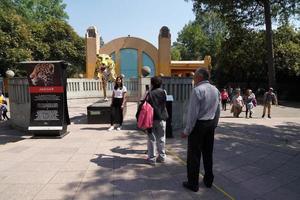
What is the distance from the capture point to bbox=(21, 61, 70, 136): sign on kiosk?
9867 mm

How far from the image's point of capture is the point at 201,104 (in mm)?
5371

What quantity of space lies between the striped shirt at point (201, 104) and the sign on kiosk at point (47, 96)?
545 cm

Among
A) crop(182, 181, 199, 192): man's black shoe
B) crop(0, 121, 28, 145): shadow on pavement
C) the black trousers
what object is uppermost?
the black trousers

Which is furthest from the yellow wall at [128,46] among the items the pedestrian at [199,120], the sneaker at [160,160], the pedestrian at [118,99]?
the pedestrian at [199,120]

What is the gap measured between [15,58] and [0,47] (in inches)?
77.0

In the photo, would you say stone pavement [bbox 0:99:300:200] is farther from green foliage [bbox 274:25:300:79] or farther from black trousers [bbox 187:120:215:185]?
green foliage [bbox 274:25:300:79]

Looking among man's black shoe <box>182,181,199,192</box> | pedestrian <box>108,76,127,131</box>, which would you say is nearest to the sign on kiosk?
pedestrian <box>108,76,127,131</box>

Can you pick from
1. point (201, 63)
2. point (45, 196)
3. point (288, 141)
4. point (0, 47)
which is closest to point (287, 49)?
point (201, 63)

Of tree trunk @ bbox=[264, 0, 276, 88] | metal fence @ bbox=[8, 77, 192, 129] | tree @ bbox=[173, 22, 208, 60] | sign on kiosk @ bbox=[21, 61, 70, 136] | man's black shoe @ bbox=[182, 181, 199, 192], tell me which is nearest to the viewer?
man's black shoe @ bbox=[182, 181, 199, 192]

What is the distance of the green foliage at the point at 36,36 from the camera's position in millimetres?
39906

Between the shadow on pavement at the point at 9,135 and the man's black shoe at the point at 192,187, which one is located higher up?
the shadow on pavement at the point at 9,135

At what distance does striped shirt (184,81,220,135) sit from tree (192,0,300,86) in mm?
24725

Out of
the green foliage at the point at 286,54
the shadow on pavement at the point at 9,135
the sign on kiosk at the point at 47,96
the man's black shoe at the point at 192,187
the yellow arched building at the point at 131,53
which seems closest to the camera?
the man's black shoe at the point at 192,187

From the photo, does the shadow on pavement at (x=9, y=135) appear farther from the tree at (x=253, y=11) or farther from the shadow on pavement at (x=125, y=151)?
the tree at (x=253, y=11)
